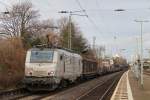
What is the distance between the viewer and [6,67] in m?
39.3

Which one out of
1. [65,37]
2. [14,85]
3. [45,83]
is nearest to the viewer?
[45,83]

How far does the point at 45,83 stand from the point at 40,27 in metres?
45.3

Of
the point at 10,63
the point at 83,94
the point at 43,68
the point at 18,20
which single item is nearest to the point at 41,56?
the point at 43,68

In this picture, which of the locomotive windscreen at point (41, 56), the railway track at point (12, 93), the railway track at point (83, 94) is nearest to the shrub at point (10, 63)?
the railway track at point (12, 93)

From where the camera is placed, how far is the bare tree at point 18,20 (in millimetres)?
72188

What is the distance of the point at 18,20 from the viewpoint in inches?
2928

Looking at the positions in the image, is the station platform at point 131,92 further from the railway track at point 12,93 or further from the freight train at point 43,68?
the railway track at point 12,93

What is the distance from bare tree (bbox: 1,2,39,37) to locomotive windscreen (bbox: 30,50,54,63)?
36833mm

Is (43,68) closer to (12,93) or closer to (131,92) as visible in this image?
(12,93)

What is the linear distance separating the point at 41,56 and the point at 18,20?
41.7 meters

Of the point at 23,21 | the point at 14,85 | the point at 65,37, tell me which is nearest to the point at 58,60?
the point at 14,85

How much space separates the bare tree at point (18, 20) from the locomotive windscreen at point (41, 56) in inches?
1450

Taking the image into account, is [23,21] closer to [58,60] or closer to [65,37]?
[65,37]

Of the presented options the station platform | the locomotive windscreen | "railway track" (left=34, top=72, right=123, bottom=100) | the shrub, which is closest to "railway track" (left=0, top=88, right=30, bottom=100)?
"railway track" (left=34, top=72, right=123, bottom=100)
